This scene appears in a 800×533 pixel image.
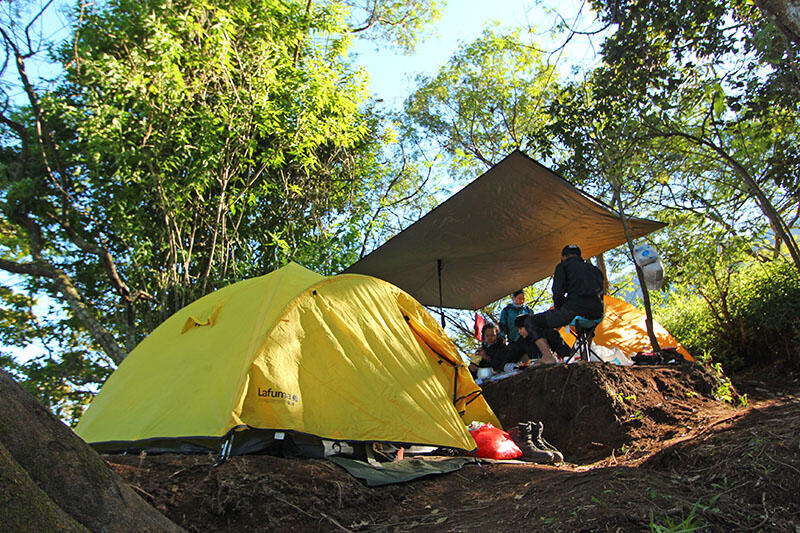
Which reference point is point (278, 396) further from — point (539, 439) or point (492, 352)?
point (492, 352)

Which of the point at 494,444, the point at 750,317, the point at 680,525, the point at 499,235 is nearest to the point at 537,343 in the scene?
the point at 499,235

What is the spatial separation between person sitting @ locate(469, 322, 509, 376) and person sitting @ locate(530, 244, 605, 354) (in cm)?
124

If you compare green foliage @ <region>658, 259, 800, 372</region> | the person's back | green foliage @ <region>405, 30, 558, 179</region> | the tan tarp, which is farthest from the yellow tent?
green foliage @ <region>405, 30, 558, 179</region>

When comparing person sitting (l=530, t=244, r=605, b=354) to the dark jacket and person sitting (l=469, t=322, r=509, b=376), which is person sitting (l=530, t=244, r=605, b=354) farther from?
person sitting (l=469, t=322, r=509, b=376)

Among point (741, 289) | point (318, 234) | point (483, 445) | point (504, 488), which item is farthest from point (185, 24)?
point (741, 289)

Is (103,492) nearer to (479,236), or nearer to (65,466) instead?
(65,466)

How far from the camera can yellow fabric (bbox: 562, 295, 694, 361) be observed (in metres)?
7.96

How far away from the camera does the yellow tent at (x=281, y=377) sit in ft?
11.6

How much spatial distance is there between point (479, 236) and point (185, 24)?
5314 millimetres

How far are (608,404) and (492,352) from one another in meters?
2.34

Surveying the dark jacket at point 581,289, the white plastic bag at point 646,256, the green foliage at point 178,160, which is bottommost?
the dark jacket at point 581,289

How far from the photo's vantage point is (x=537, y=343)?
578 cm

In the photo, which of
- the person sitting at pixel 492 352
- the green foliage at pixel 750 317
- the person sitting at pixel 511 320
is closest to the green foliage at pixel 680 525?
the person sitting at pixel 492 352

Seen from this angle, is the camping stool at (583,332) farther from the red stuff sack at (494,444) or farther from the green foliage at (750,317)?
the green foliage at (750,317)
